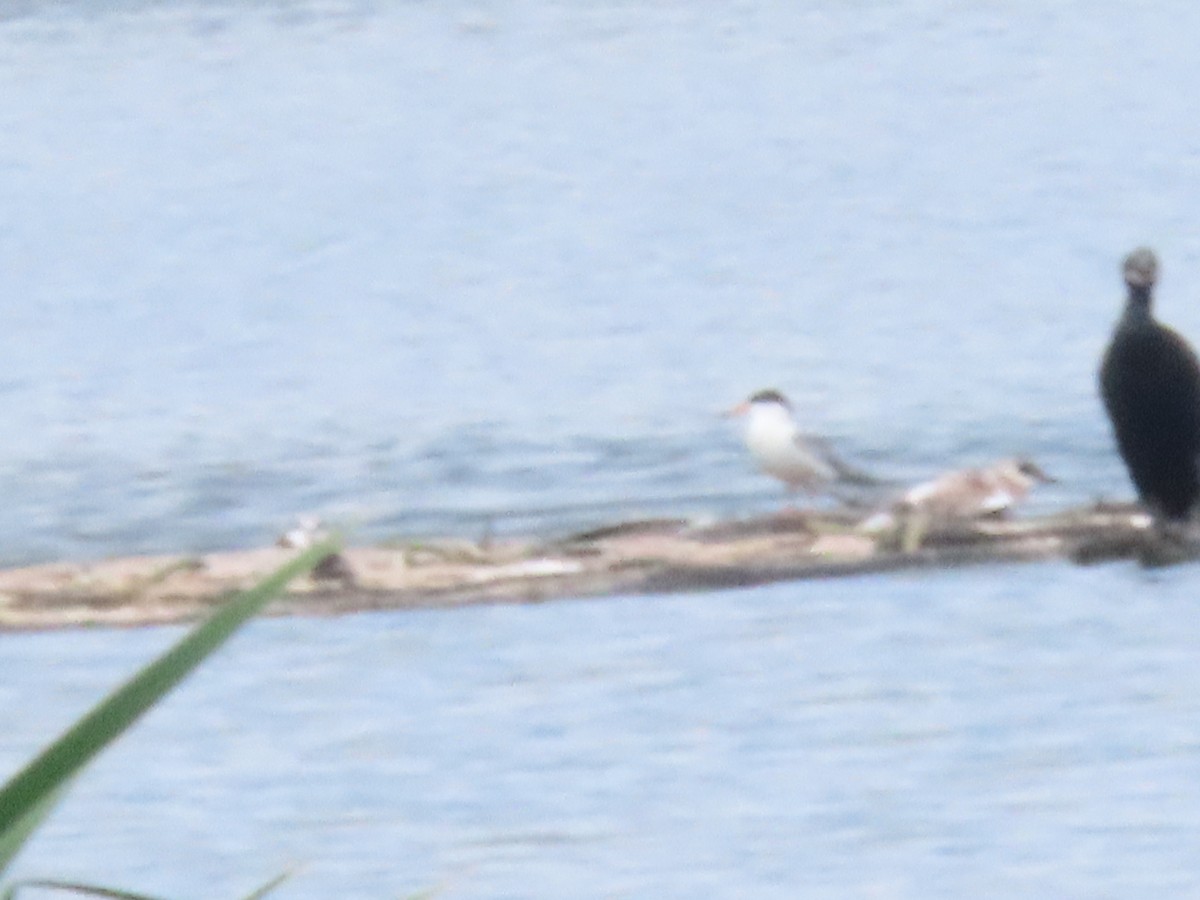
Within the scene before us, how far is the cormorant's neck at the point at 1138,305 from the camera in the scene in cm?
1059

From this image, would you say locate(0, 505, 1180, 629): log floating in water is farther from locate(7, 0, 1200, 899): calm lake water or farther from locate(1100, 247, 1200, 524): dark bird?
locate(7, 0, 1200, 899): calm lake water

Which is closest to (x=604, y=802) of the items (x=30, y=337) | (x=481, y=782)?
(x=481, y=782)

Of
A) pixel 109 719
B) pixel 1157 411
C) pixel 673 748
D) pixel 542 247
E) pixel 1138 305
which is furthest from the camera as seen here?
pixel 542 247

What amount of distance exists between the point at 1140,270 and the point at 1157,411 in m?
0.73

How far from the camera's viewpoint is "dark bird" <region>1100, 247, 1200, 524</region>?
1014cm

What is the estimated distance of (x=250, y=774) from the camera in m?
10.1

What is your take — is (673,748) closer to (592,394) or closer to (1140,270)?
(1140,270)

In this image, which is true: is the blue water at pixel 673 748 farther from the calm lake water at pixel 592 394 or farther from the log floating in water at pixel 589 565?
the log floating in water at pixel 589 565

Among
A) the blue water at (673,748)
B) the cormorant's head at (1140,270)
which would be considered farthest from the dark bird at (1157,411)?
the blue water at (673,748)

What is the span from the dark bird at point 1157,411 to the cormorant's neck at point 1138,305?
6 cm

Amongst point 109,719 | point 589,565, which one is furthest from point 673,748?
point 109,719

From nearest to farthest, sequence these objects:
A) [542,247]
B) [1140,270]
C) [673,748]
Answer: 1. [673,748]
2. [1140,270]
3. [542,247]

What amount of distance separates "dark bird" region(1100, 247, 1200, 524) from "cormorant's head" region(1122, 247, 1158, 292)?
0.77 feet

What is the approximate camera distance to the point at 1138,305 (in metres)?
10.7
